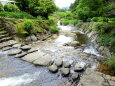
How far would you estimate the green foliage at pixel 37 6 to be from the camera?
1507cm

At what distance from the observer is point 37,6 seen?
1540 cm

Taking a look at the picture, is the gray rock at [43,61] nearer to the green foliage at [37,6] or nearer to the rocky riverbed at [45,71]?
the rocky riverbed at [45,71]

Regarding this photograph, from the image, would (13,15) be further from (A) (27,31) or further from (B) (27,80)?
(B) (27,80)

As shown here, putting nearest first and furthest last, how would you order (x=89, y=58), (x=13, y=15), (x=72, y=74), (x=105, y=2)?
(x=72, y=74) < (x=89, y=58) < (x=105, y=2) < (x=13, y=15)

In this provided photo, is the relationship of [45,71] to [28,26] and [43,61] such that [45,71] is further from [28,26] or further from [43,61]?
[28,26]

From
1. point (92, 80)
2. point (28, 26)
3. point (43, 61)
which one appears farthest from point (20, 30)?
point (92, 80)

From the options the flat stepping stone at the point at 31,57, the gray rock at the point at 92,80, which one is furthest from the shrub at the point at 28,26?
the gray rock at the point at 92,80

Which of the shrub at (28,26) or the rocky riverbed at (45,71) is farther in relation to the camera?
the shrub at (28,26)

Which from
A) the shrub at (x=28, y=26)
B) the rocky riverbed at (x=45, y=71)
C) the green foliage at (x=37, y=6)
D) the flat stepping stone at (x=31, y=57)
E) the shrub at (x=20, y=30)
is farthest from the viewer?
the green foliage at (x=37, y=6)

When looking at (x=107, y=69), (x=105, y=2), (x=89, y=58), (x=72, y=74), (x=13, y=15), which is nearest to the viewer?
(x=72, y=74)

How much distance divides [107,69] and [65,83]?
7.30 ft

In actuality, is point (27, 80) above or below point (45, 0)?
below

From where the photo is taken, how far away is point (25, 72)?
4668 mm

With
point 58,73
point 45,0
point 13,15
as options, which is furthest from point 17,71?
point 45,0
